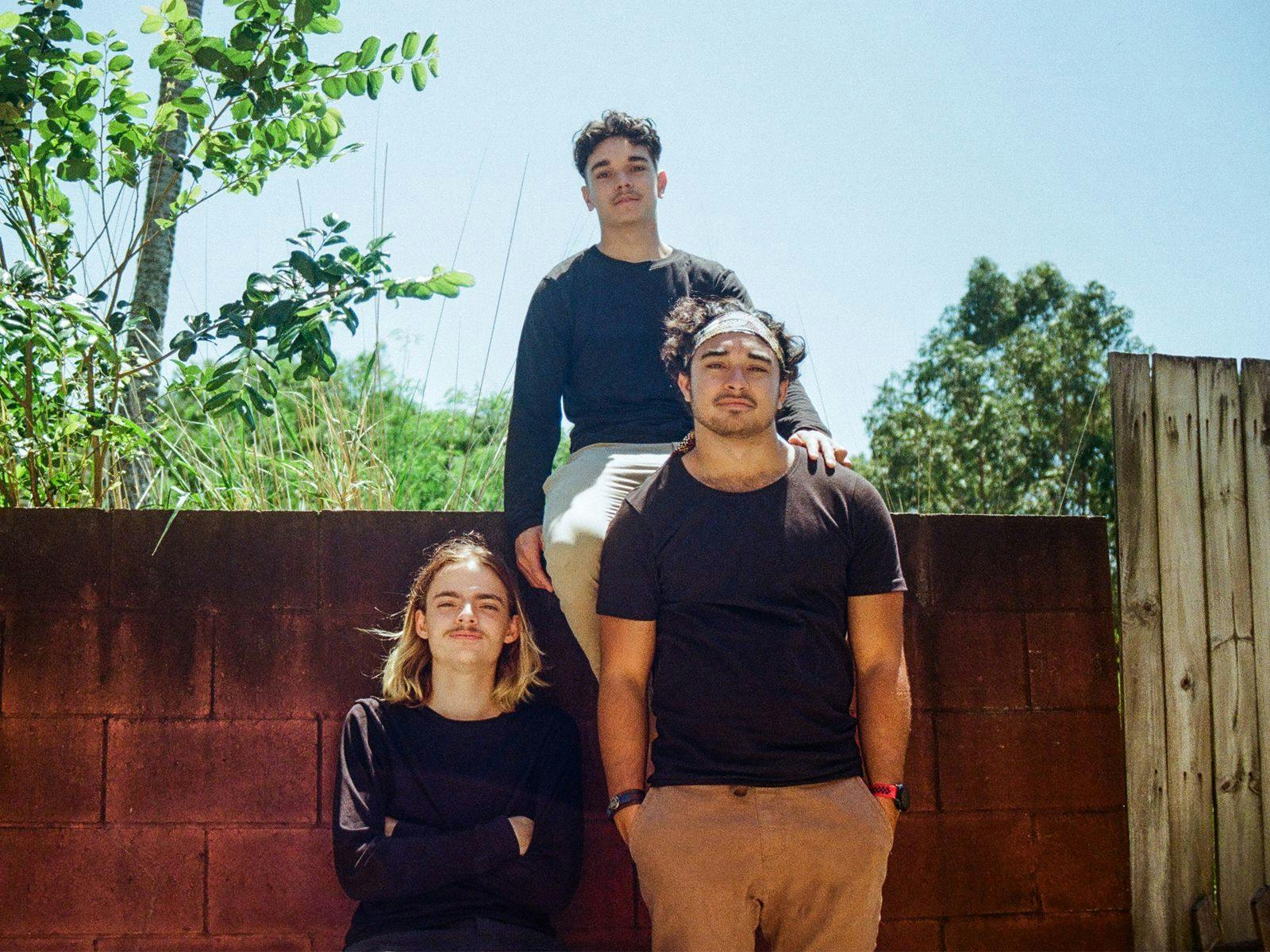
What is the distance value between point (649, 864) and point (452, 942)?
487 millimetres

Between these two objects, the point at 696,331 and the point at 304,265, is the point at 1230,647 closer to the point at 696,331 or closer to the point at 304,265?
the point at 696,331

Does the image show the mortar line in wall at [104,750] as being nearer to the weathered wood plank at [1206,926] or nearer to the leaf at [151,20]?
the leaf at [151,20]

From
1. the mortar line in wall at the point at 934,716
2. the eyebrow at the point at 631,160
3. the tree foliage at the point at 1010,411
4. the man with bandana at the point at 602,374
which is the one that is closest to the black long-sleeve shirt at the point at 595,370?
the man with bandana at the point at 602,374

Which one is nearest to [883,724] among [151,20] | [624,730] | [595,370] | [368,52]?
[624,730]

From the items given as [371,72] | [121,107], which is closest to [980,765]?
[371,72]

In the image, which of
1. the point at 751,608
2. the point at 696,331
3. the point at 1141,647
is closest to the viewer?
the point at 751,608

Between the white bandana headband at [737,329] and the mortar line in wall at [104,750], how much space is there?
74.1 inches

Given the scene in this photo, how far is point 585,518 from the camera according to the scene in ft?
8.45

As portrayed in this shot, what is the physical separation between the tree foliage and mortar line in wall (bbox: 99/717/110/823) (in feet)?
42.1

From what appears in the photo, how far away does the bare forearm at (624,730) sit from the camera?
7.73 ft

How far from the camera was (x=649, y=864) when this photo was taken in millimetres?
2264

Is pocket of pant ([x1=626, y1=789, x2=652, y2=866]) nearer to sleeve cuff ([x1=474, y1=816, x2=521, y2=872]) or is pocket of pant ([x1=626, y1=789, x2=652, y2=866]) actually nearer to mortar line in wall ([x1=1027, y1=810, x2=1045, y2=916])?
sleeve cuff ([x1=474, y1=816, x2=521, y2=872])

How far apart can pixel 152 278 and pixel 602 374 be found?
2.76 metres

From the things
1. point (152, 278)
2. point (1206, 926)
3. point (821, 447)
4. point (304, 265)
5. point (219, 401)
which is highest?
point (152, 278)
